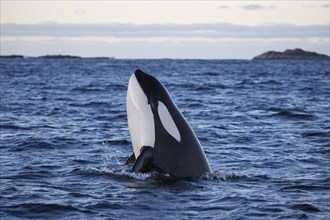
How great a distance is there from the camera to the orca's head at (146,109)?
12.2 m

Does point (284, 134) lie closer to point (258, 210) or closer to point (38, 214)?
point (258, 210)

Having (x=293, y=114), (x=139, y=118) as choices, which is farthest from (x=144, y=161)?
(x=293, y=114)

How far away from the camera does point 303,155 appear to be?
15891 millimetres

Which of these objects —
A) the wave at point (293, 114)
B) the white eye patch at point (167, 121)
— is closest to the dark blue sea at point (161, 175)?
the wave at point (293, 114)

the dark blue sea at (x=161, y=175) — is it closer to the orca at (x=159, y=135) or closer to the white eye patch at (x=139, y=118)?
the orca at (x=159, y=135)

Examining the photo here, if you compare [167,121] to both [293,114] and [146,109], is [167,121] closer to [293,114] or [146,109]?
[146,109]

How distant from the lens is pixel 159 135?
12.2 metres

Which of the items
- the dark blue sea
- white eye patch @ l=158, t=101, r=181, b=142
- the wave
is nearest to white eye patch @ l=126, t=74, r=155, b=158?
white eye patch @ l=158, t=101, r=181, b=142

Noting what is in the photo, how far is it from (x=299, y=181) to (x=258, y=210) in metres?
2.78

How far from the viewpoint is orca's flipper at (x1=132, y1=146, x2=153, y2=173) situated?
1162 cm

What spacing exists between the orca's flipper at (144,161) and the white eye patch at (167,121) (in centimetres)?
55

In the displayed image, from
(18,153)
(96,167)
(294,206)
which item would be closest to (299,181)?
(294,206)

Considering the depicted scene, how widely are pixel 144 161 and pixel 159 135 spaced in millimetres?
734

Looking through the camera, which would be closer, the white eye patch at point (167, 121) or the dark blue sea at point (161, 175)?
the dark blue sea at point (161, 175)
